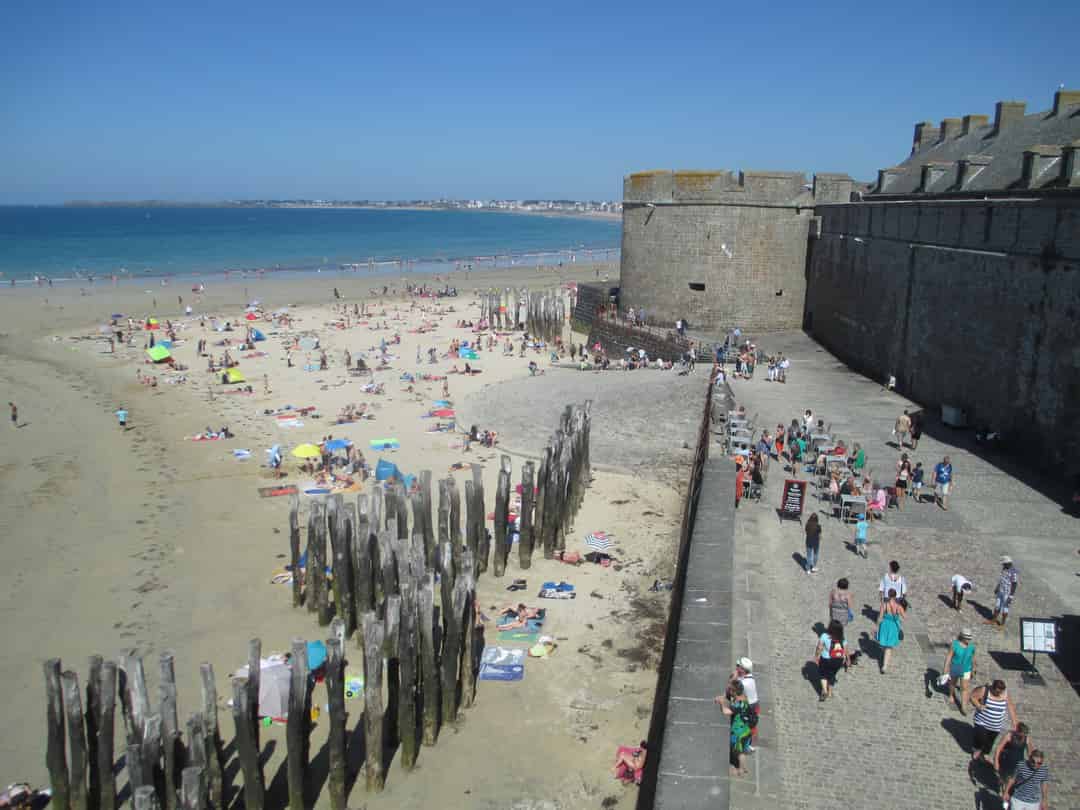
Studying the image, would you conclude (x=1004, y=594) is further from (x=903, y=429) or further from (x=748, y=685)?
(x=903, y=429)

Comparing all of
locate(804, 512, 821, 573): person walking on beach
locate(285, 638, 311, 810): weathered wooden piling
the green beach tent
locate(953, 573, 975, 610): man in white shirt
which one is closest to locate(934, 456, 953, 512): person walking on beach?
locate(953, 573, 975, 610): man in white shirt

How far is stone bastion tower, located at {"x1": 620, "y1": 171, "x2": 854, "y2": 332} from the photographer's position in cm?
2903

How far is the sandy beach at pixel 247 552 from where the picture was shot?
9.79 meters

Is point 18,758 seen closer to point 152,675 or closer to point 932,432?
point 152,675

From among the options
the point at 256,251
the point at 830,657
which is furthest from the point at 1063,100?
the point at 256,251

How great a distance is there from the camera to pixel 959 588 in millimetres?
9359

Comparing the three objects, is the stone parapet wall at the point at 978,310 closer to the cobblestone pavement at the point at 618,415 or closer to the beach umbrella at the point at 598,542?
the cobblestone pavement at the point at 618,415

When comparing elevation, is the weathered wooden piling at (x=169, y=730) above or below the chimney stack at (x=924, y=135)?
below

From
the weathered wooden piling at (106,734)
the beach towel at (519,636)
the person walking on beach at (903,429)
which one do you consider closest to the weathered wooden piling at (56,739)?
the weathered wooden piling at (106,734)

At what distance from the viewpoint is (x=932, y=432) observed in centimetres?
1672

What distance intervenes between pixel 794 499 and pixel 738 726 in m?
5.83

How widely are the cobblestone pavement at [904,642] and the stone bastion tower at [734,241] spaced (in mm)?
15078

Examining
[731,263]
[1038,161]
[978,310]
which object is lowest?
[978,310]

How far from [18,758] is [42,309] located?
43.0 meters
